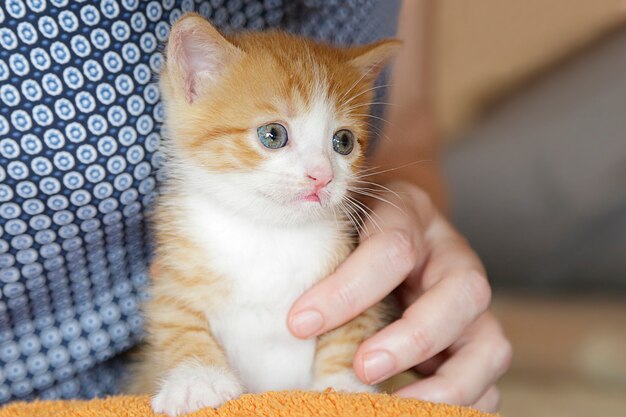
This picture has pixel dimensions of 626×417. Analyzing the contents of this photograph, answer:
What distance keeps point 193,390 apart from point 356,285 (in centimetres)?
30

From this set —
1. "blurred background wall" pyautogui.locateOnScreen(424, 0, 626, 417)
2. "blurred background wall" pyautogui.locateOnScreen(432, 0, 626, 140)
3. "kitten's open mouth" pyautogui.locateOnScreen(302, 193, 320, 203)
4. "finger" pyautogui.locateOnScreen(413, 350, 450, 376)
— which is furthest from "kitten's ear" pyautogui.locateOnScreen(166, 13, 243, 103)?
"blurred background wall" pyautogui.locateOnScreen(432, 0, 626, 140)

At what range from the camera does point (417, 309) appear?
115 cm

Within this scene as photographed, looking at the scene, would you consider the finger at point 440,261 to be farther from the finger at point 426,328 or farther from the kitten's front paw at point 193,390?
the kitten's front paw at point 193,390

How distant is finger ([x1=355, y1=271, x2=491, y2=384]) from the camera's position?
1.10 metres

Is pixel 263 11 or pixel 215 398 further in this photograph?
pixel 263 11

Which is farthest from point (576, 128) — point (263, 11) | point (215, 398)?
point (215, 398)

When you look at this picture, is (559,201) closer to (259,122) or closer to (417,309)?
(417,309)

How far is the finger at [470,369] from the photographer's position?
3.76 feet

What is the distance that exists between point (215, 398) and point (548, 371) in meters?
1.64

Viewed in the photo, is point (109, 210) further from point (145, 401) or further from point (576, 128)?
point (576, 128)

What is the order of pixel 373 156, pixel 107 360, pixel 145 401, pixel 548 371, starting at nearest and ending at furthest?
pixel 145 401 < pixel 107 360 < pixel 373 156 < pixel 548 371

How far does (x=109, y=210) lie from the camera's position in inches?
43.2

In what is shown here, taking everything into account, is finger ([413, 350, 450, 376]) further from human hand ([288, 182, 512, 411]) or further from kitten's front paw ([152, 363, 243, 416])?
kitten's front paw ([152, 363, 243, 416])

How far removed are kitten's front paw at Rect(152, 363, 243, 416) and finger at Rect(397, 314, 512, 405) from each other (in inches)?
10.6
